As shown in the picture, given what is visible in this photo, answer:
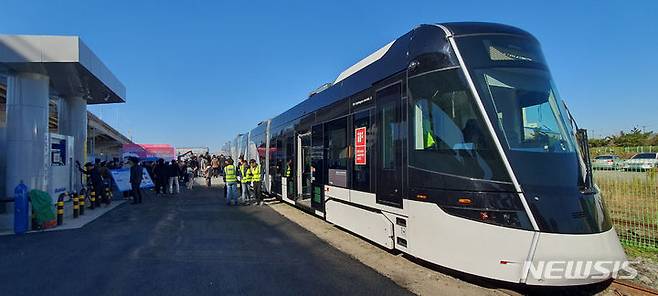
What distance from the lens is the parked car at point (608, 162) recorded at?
9.39 m

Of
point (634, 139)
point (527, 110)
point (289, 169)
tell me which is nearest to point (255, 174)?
point (289, 169)

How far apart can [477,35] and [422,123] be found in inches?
52.9

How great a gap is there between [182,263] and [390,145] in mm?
3665

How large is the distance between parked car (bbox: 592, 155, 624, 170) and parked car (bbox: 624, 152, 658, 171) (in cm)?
14

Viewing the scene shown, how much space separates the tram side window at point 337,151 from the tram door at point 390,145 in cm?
154

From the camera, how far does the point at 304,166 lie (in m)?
12.1

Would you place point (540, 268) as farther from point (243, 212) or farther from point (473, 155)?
point (243, 212)

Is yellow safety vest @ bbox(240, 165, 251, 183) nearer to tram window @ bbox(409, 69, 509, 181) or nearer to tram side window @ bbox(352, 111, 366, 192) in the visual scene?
tram side window @ bbox(352, 111, 366, 192)

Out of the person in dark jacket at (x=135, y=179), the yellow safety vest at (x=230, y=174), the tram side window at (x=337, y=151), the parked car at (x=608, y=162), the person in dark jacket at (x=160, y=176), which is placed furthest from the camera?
the person in dark jacket at (x=160, y=176)

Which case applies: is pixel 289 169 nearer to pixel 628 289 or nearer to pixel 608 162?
pixel 608 162

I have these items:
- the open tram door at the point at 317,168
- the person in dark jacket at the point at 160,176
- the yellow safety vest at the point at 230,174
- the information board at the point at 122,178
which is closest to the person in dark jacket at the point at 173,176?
the person in dark jacket at the point at 160,176

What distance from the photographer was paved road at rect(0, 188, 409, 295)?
225 inches

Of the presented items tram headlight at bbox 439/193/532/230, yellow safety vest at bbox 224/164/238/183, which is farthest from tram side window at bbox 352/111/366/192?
yellow safety vest at bbox 224/164/238/183

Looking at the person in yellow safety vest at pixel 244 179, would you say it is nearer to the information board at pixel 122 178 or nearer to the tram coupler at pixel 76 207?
the information board at pixel 122 178
